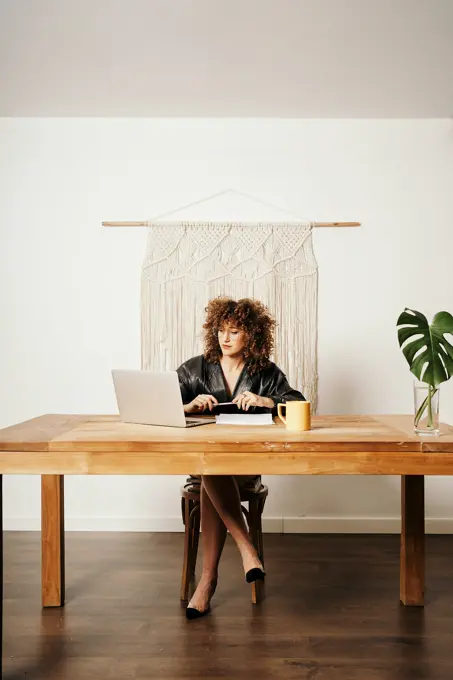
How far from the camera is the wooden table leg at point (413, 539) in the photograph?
97.5 inches

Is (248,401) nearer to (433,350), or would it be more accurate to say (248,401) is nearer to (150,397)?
(150,397)

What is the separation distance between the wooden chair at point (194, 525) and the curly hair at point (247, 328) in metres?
0.61

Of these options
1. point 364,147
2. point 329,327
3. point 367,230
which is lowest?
point 329,327

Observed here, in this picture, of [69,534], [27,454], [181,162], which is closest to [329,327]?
[181,162]

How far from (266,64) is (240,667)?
2.65m

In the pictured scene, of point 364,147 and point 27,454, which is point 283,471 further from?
point 364,147

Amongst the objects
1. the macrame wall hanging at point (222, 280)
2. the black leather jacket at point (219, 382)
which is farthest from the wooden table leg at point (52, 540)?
the macrame wall hanging at point (222, 280)

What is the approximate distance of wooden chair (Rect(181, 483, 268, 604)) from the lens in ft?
8.54

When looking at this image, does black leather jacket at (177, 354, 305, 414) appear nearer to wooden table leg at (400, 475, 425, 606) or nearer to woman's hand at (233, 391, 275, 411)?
woman's hand at (233, 391, 275, 411)

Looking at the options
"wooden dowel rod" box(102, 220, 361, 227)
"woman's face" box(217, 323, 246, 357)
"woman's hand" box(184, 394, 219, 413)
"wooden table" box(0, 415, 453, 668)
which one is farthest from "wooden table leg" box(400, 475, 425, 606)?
"wooden dowel rod" box(102, 220, 361, 227)

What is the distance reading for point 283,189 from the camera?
3.82m

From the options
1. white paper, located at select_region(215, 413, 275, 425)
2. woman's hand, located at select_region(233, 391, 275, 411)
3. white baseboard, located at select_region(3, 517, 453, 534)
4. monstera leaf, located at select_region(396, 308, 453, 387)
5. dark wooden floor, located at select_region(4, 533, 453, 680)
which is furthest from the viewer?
white baseboard, located at select_region(3, 517, 453, 534)

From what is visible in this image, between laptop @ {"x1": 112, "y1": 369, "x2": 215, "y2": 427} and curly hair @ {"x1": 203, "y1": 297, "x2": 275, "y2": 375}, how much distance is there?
84cm

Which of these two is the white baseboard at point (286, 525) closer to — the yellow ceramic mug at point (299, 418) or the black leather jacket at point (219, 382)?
the black leather jacket at point (219, 382)
